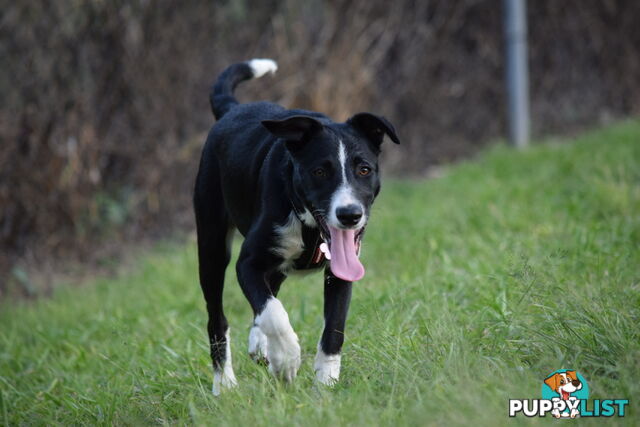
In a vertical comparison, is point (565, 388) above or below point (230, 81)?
below

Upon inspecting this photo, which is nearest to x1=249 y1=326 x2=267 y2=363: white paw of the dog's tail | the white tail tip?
the dog's tail

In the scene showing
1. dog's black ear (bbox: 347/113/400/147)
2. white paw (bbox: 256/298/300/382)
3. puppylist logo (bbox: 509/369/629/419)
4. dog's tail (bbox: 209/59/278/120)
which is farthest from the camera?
dog's tail (bbox: 209/59/278/120)

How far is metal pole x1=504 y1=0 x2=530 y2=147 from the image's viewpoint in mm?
8891

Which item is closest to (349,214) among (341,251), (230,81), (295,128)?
(341,251)

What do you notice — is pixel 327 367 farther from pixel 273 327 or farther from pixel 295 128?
pixel 295 128

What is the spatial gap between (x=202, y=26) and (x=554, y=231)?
13.5 feet

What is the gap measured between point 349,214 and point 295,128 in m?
0.50

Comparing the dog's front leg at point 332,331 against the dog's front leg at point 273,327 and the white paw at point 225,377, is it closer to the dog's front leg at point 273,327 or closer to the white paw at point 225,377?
the dog's front leg at point 273,327

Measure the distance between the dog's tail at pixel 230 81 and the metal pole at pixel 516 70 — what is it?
5.50 m

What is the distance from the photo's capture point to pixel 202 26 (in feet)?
23.8

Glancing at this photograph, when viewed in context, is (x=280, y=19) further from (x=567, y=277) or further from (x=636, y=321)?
(x=636, y=321)

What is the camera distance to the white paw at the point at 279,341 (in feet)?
9.41

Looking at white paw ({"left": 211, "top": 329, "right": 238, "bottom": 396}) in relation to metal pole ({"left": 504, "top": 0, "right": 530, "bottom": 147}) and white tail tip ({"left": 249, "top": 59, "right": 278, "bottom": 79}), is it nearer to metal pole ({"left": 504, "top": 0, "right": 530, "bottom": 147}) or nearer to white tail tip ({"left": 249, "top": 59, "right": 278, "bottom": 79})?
white tail tip ({"left": 249, "top": 59, "right": 278, "bottom": 79})

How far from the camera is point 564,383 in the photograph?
2.59m
